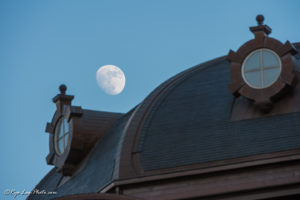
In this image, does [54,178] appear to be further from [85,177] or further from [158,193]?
[158,193]

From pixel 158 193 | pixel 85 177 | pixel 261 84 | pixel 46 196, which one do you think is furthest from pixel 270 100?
pixel 46 196

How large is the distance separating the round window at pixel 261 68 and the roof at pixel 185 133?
3.86 feet

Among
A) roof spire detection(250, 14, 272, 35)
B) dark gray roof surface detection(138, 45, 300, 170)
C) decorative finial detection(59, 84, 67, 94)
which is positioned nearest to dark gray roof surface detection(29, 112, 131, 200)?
dark gray roof surface detection(138, 45, 300, 170)

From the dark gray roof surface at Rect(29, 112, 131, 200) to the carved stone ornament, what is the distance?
5.05 m

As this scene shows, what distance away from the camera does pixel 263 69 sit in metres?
31.8

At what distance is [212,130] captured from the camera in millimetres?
31344

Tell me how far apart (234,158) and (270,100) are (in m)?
2.66

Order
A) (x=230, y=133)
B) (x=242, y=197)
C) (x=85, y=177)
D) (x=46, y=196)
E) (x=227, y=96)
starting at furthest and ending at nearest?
(x=46, y=196) < (x=85, y=177) < (x=227, y=96) < (x=230, y=133) < (x=242, y=197)

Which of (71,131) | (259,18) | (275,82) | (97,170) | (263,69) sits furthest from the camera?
(71,131)

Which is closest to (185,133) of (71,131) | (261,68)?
(261,68)

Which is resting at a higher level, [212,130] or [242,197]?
[212,130]

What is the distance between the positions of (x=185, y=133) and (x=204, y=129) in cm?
68

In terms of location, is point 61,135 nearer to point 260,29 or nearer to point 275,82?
point 260,29

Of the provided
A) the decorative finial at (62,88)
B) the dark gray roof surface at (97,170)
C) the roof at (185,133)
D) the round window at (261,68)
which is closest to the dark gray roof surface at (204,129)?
the roof at (185,133)
